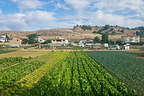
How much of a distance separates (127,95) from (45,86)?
6415 mm

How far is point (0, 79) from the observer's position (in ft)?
52.5

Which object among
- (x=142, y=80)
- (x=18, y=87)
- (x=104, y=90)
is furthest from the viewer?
(x=142, y=80)

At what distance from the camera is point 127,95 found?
11406 mm

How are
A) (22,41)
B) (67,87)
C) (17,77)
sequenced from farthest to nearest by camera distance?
1. (22,41)
2. (17,77)
3. (67,87)

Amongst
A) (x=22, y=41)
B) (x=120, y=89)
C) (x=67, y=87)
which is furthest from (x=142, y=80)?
(x=22, y=41)

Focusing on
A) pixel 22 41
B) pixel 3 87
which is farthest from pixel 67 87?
pixel 22 41

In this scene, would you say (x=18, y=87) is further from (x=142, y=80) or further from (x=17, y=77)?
(x=142, y=80)

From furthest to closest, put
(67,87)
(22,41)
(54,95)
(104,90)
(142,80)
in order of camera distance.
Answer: (22,41) → (142,80) → (67,87) → (104,90) → (54,95)

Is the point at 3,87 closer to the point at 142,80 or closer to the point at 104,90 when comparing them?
the point at 104,90

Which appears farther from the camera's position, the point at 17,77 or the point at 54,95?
the point at 17,77

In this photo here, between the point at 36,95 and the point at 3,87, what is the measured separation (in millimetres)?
4100

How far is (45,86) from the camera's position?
13156 millimetres

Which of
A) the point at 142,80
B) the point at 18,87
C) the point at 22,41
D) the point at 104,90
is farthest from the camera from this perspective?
the point at 22,41

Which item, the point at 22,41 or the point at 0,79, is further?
the point at 22,41
